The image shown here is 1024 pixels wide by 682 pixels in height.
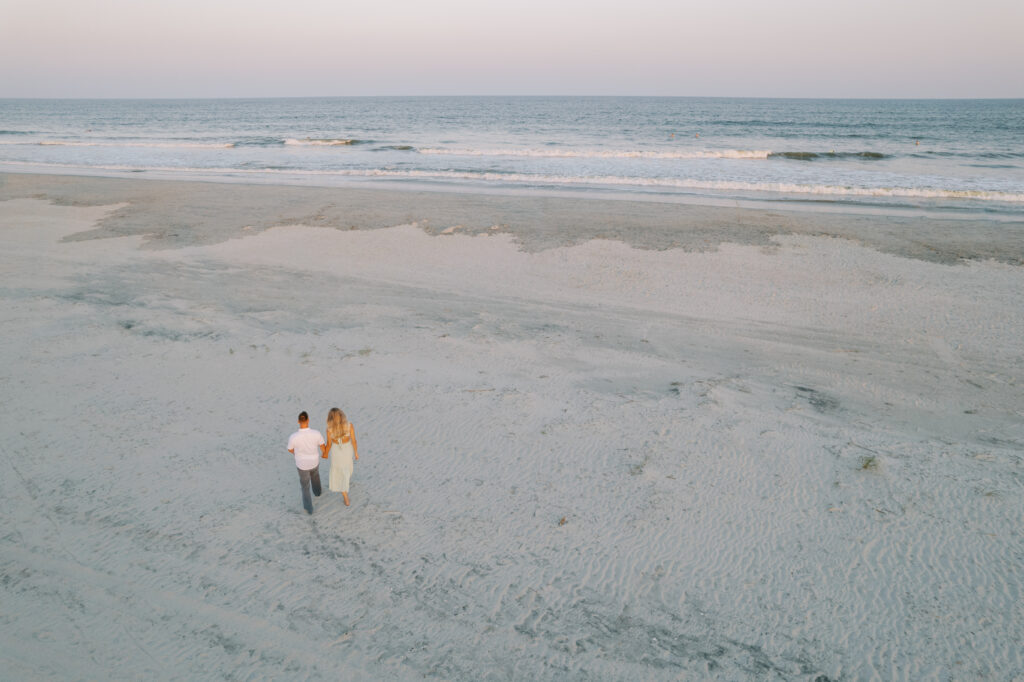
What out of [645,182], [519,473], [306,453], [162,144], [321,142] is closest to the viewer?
[306,453]

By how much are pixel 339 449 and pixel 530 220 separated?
1322 centimetres

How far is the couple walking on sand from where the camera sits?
5.73 m

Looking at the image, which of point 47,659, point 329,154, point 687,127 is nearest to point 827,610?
point 47,659

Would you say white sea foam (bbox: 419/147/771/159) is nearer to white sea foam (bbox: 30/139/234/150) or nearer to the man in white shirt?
white sea foam (bbox: 30/139/234/150)

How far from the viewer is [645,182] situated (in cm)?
2555

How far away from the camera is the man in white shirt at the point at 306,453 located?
5.71 m

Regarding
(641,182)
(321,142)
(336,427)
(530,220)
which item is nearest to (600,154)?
(641,182)

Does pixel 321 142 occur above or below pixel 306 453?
above

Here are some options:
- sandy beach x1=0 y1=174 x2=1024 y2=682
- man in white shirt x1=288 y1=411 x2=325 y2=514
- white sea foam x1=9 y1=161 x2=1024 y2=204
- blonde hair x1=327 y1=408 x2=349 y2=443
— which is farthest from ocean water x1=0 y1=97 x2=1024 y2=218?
man in white shirt x1=288 y1=411 x2=325 y2=514

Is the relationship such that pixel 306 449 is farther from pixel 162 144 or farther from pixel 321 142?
pixel 162 144

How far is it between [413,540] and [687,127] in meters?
58.6

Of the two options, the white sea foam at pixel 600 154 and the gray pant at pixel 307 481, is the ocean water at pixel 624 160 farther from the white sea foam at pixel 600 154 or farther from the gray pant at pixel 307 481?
the gray pant at pixel 307 481

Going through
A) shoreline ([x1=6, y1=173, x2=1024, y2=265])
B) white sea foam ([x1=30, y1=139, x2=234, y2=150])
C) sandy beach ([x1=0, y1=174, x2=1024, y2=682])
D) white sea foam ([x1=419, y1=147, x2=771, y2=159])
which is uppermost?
→ white sea foam ([x1=30, y1=139, x2=234, y2=150])

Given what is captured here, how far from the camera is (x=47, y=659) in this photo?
14.1ft
